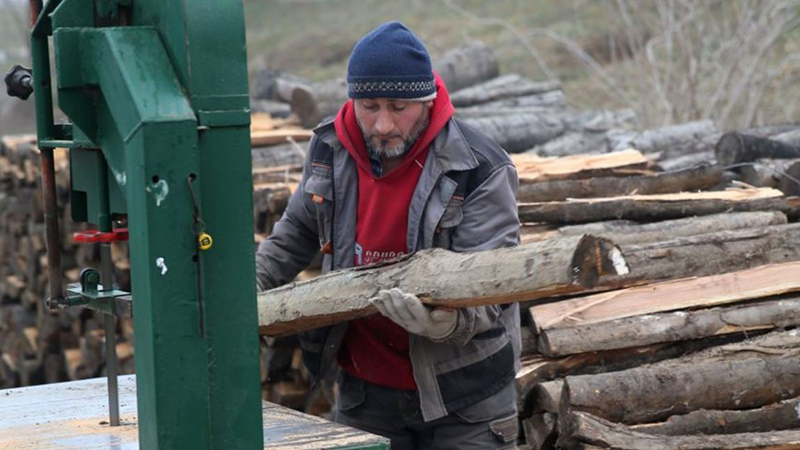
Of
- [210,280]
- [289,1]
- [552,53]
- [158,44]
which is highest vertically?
[289,1]

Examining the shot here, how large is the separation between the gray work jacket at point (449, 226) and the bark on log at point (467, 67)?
6.88 m

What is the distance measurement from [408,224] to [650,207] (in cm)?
232

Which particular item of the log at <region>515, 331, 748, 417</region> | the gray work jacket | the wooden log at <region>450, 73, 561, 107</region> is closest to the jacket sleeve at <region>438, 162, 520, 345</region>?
the gray work jacket

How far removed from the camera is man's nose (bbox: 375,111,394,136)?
12.5 ft

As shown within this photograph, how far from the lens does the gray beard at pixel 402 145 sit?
386 cm

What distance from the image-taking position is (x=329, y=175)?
4.04 meters

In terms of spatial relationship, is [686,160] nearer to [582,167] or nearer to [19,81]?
[582,167]

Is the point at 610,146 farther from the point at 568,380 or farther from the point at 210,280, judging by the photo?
the point at 210,280

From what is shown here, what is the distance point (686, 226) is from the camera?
5.58m

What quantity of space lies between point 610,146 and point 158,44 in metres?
6.10

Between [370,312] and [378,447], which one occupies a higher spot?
[370,312]

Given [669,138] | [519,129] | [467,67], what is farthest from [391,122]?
[467,67]

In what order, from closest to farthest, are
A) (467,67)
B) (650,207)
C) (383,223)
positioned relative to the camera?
(383,223) < (650,207) < (467,67)

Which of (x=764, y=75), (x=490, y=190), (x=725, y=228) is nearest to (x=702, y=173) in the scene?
(x=725, y=228)
